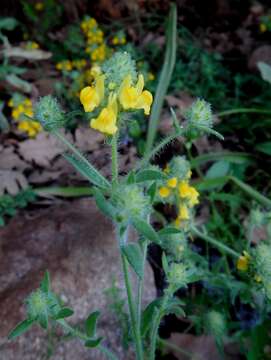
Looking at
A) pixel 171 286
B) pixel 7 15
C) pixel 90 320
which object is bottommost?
pixel 90 320

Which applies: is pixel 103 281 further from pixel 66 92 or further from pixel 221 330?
pixel 66 92

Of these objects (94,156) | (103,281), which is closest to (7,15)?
(94,156)

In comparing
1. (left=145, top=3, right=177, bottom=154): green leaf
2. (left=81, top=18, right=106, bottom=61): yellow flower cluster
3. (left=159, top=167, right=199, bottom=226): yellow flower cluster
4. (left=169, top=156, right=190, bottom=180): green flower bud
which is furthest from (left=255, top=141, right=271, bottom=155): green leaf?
(left=81, top=18, right=106, bottom=61): yellow flower cluster

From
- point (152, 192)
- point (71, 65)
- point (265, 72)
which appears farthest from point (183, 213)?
point (71, 65)

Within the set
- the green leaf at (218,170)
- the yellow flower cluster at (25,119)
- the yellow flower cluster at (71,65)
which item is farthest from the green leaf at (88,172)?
the yellow flower cluster at (71,65)

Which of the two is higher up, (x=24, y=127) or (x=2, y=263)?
(x=24, y=127)

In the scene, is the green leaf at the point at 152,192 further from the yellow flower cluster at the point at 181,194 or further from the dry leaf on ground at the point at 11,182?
the dry leaf on ground at the point at 11,182
